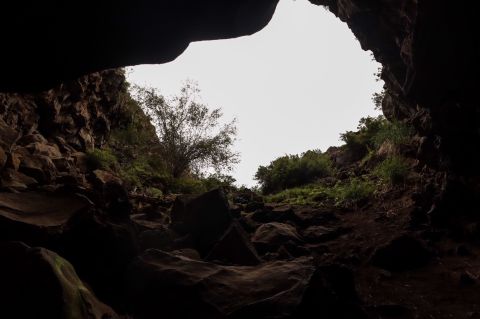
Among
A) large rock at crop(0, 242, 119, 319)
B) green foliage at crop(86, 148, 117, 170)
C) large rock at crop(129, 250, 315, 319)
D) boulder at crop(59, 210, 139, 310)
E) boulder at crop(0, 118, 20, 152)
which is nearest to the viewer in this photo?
large rock at crop(0, 242, 119, 319)

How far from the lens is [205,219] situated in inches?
354

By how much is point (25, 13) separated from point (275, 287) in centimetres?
475

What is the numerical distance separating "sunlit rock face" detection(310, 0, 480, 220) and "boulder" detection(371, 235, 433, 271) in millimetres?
2143

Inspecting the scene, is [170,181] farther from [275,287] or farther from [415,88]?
[275,287]

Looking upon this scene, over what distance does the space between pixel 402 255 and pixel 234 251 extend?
11.9 feet

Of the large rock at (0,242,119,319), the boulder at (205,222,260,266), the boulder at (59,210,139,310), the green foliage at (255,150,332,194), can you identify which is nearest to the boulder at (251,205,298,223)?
the boulder at (205,222,260,266)

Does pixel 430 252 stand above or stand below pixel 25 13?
below

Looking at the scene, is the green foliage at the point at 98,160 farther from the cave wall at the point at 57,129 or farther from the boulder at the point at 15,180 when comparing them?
the boulder at the point at 15,180

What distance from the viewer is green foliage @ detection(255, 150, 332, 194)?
22547 millimetres

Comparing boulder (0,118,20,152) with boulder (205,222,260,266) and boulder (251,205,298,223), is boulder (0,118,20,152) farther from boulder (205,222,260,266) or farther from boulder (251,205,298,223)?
boulder (251,205,298,223)

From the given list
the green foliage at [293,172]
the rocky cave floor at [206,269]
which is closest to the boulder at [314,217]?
the rocky cave floor at [206,269]

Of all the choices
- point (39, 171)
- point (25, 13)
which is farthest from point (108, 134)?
point (25, 13)

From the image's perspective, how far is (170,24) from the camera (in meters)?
5.70

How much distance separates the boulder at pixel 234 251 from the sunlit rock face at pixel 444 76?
5596 millimetres
